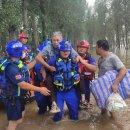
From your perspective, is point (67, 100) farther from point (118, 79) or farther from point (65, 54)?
point (118, 79)

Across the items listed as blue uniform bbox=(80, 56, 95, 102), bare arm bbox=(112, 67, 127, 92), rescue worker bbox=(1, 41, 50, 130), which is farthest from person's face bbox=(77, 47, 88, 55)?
rescue worker bbox=(1, 41, 50, 130)

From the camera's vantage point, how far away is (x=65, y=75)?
6.54 meters

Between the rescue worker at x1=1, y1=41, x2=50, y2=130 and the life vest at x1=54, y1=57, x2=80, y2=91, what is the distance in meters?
1.25

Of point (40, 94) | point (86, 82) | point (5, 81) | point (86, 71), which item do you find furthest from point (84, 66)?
point (5, 81)

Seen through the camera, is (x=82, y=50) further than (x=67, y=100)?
Yes

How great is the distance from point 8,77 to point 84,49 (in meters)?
2.60

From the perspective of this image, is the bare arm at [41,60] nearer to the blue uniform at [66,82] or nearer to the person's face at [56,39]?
the blue uniform at [66,82]

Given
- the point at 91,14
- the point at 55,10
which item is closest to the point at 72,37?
the point at 91,14

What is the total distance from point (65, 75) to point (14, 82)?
1608mm

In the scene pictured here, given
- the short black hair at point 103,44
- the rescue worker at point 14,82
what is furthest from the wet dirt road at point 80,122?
the short black hair at point 103,44

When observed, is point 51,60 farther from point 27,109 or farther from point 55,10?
point 55,10

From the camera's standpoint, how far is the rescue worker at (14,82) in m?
5.12

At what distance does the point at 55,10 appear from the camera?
2620 cm

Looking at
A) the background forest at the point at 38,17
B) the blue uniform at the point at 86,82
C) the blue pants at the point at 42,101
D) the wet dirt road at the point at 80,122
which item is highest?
the background forest at the point at 38,17
